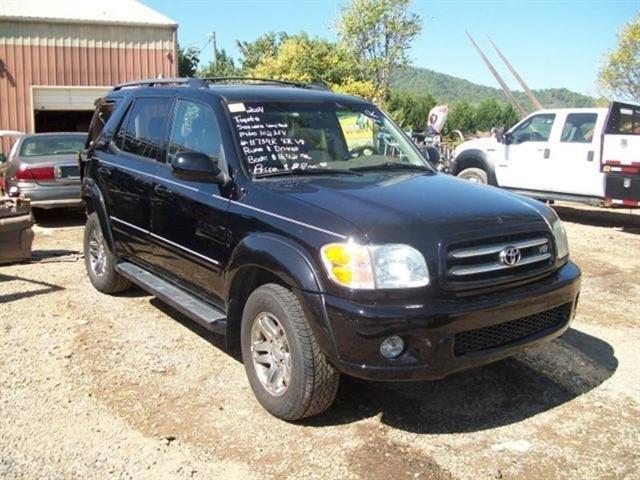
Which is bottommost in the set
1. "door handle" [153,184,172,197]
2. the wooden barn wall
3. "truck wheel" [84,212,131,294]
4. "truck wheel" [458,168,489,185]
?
"truck wheel" [84,212,131,294]

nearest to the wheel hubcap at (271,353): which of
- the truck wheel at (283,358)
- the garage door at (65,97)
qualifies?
the truck wheel at (283,358)

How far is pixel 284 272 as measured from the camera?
3521 millimetres

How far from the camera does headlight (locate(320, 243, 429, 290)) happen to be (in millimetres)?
3271

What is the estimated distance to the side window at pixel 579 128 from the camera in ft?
35.8

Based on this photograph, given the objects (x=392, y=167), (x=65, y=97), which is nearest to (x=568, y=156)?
(x=392, y=167)

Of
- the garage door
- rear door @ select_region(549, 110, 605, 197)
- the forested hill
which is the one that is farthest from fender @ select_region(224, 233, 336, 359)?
the forested hill

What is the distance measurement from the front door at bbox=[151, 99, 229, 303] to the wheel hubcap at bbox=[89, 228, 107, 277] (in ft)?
4.45

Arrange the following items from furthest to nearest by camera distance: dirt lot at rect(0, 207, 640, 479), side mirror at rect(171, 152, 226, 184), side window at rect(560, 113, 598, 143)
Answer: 1. side window at rect(560, 113, 598, 143)
2. side mirror at rect(171, 152, 226, 184)
3. dirt lot at rect(0, 207, 640, 479)

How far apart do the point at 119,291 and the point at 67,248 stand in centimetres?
287

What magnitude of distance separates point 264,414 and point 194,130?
2.04 m

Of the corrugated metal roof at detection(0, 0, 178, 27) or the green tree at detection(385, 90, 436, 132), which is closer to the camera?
the corrugated metal roof at detection(0, 0, 178, 27)

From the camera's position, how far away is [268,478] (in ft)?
10.6

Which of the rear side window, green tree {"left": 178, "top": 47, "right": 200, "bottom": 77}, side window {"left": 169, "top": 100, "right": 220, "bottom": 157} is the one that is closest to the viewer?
side window {"left": 169, "top": 100, "right": 220, "bottom": 157}

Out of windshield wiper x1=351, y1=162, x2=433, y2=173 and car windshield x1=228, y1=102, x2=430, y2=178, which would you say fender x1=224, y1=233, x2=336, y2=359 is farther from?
windshield wiper x1=351, y1=162, x2=433, y2=173
